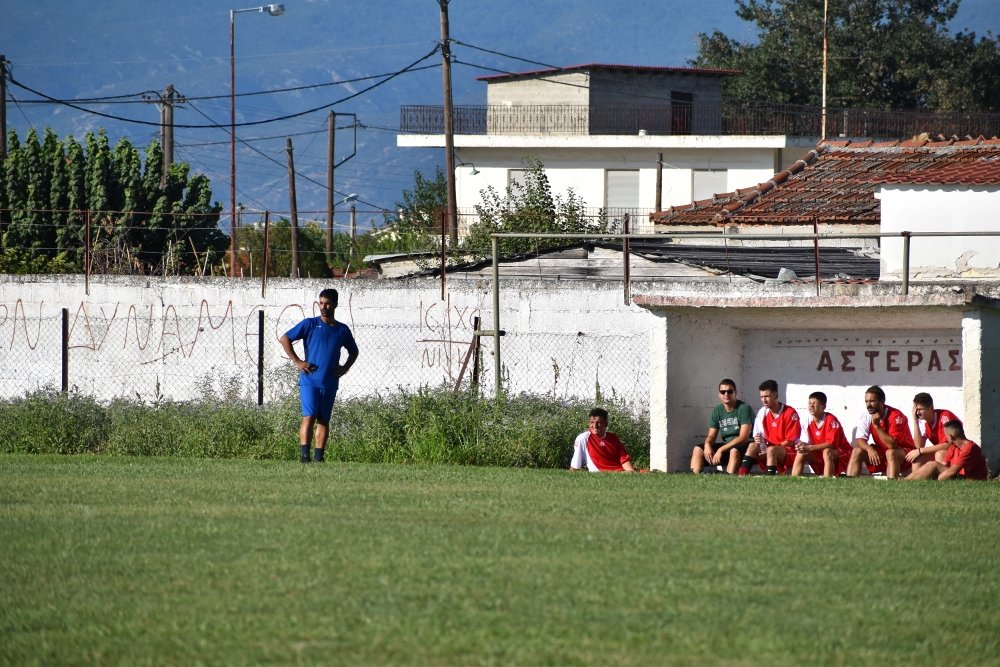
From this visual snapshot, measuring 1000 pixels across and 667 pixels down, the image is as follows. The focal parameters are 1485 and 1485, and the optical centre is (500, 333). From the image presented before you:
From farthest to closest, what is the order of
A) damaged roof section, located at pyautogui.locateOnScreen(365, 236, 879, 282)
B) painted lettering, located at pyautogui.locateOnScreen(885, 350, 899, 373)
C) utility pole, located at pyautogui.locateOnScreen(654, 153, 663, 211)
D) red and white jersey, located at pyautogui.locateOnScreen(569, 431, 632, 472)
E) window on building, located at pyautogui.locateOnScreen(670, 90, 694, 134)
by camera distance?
window on building, located at pyautogui.locateOnScreen(670, 90, 694, 134) < utility pole, located at pyautogui.locateOnScreen(654, 153, 663, 211) < damaged roof section, located at pyautogui.locateOnScreen(365, 236, 879, 282) < painted lettering, located at pyautogui.locateOnScreen(885, 350, 899, 373) < red and white jersey, located at pyautogui.locateOnScreen(569, 431, 632, 472)

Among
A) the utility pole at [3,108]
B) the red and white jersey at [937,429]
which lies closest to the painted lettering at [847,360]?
the red and white jersey at [937,429]

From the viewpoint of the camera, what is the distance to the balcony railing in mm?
48031

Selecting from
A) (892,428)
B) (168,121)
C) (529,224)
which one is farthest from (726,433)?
(168,121)

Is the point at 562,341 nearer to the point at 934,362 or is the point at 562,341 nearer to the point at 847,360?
the point at 847,360

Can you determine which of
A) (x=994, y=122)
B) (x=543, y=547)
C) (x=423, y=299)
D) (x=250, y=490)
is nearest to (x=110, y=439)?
(x=423, y=299)

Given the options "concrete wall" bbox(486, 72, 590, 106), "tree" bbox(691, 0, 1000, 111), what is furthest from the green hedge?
"tree" bbox(691, 0, 1000, 111)

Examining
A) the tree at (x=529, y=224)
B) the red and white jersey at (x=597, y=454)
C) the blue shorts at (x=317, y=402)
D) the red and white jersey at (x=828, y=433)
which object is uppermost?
A: the tree at (x=529, y=224)

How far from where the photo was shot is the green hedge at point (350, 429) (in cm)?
1543

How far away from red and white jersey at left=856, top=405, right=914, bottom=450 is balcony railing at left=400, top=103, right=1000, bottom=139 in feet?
112

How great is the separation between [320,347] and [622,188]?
33881 mm

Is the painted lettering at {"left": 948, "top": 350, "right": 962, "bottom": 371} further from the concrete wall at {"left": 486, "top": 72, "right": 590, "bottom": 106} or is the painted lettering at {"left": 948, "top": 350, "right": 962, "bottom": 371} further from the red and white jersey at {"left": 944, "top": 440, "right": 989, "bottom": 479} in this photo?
the concrete wall at {"left": 486, "top": 72, "right": 590, "bottom": 106}

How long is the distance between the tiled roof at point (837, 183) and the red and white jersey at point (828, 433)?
8.26 meters

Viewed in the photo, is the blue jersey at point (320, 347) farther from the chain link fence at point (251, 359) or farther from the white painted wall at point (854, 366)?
the white painted wall at point (854, 366)

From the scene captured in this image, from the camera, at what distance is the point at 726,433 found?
1469 cm
